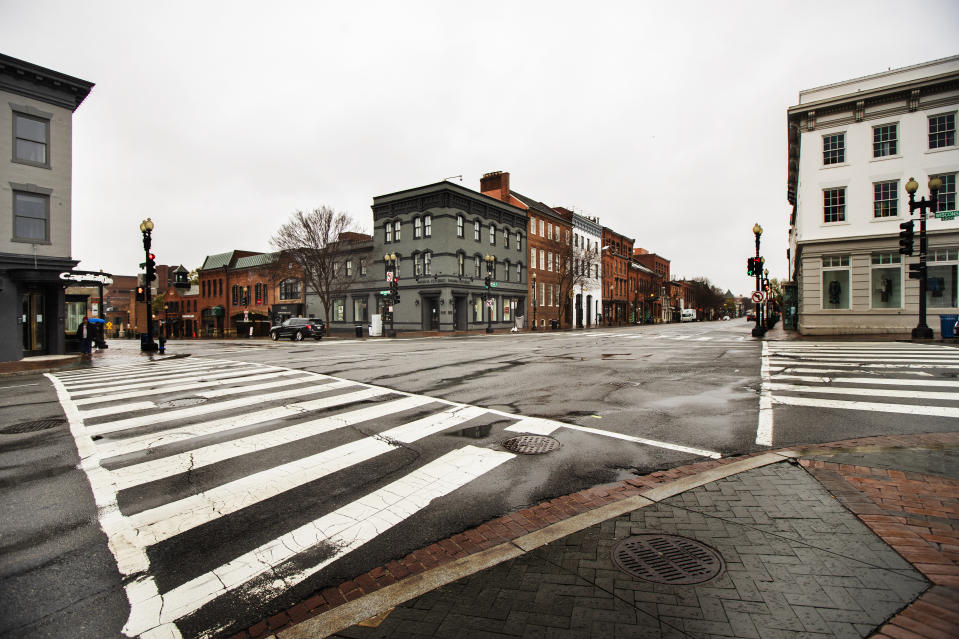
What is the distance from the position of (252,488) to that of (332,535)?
4.85ft

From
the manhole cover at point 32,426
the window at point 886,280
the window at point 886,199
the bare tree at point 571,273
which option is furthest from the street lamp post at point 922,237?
the bare tree at point 571,273

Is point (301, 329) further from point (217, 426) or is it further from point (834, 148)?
point (834, 148)

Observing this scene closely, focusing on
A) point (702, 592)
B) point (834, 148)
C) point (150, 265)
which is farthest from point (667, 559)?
point (834, 148)

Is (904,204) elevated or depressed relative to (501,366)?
elevated

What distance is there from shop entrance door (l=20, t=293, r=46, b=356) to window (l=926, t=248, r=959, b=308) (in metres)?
42.1

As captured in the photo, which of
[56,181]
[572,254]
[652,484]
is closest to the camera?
[652,484]

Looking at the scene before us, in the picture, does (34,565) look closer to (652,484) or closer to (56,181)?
(652,484)

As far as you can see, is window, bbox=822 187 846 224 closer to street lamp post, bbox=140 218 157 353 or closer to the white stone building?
the white stone building

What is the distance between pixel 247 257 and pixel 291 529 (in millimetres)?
64045

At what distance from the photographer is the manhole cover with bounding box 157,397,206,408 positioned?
27.7 feet

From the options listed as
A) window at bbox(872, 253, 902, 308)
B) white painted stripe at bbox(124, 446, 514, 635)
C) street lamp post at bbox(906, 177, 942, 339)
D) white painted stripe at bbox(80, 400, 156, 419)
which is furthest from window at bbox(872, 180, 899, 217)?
white painted stripe at bbox(80, 400, 156, 419)

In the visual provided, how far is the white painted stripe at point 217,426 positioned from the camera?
6.02 meters

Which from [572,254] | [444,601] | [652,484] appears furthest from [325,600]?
[572,254]

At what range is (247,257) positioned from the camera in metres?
60.2
